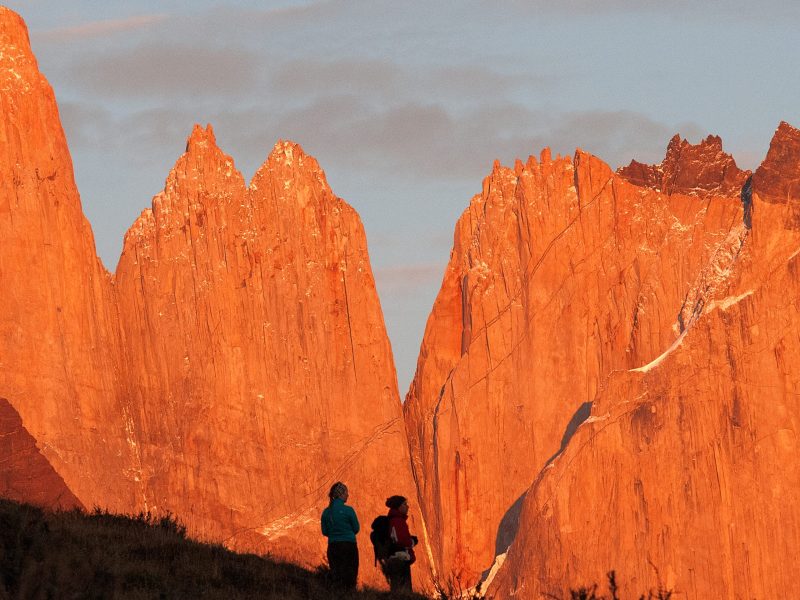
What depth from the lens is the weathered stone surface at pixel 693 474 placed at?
169 feet

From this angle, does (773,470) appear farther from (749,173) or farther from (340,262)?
(340,262)

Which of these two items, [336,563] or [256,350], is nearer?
[336,563]

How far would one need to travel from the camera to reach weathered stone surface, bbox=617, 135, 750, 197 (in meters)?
59.3

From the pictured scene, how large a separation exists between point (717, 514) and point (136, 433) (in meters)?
20.4

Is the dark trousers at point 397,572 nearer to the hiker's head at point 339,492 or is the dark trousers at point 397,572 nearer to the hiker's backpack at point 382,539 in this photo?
the hiker's backpack at point 382,539

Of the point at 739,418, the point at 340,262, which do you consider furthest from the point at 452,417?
the point at 739,418

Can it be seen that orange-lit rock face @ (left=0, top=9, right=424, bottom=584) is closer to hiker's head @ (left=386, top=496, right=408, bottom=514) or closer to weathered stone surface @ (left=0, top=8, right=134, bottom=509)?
weathered stone surface @ (left=0, top=8, right=134, bottom=509)

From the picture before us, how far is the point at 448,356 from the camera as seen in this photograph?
61.2 m

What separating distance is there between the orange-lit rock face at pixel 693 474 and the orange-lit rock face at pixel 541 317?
9.16 feet

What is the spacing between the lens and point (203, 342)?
60.1 meters

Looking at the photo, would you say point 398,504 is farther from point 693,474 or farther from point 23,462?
point 23,462

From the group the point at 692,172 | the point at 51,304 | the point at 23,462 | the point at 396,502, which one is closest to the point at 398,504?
the point at 396,502

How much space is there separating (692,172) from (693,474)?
1247 centimetres

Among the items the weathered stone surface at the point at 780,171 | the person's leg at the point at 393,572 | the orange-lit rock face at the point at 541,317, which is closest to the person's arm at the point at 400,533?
the person's leg at the point at 393,572
